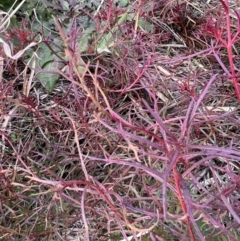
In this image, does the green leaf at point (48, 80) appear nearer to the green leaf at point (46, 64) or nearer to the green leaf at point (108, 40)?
the green leaf at point (46, 64)

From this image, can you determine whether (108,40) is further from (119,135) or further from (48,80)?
(119,135)

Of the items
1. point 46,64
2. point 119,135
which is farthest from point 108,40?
point 119,135

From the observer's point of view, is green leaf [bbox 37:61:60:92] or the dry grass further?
green leaf [bbox 37:61:60:92]

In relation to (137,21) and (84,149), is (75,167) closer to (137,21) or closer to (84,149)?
(84,149)

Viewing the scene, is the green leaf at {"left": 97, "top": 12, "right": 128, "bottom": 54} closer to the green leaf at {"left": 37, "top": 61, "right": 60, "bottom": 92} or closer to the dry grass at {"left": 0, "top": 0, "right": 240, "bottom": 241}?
the dry grass at {"left": 0, "top": 0, "right": 240, "bottom": 241}

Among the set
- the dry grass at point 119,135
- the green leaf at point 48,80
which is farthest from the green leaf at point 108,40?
the green leaf at point 48,80

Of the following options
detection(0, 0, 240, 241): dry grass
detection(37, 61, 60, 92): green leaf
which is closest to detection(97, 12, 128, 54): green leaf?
detection(0, 0, 240, 241): dry grass

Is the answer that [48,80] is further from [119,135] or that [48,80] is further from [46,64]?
[119,135]

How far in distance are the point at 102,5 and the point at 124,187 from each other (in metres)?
0.48

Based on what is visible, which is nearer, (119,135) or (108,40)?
(119,135)

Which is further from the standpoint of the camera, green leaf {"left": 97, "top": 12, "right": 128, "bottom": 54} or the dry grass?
green leaf {"left": 97, "top": 12, "right": 128, "bottom": 54}

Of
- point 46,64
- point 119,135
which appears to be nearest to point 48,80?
point 46,64

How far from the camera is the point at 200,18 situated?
1248mm

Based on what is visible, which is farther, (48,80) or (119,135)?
(48,80)
